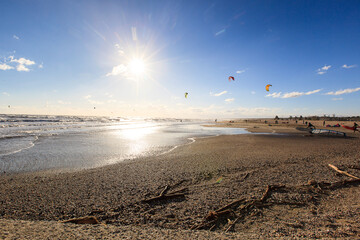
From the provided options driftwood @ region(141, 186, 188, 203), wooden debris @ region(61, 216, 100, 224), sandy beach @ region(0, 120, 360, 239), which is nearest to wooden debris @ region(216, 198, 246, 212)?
sandy beach @ region(0, 120, 360, 239)

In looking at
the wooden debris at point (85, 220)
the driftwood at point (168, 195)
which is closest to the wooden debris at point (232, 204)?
the driftwood at point (168, 195)

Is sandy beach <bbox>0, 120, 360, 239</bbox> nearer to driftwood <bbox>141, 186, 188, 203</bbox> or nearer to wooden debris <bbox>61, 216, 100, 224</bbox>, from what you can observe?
driftwood <bbox>141, 186, 188, 203</bbox>

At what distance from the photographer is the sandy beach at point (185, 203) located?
2740 mm

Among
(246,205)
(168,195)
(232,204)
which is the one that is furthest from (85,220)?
(246,205)

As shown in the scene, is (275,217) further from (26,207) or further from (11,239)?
(26,207)

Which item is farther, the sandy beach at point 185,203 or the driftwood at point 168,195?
the driftwood at point 168,195

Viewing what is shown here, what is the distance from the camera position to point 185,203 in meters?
3.93

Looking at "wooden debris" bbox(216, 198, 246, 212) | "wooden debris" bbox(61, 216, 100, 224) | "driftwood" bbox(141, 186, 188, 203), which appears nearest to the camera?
"wooden debris" bbox(61, 216, 100, 224)

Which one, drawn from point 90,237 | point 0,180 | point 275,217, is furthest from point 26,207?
point 275,217

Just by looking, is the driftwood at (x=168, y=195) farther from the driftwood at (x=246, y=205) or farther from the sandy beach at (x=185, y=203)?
the driftwood at (x=246, y=205)

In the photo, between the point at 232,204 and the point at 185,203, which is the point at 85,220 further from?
the point at 232,204

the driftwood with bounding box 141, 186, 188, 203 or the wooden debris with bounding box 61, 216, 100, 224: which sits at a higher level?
the wooden debris with bounding box 61, 216, 100, 224

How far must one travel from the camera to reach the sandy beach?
274 centimetres

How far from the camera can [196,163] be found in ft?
25.0
